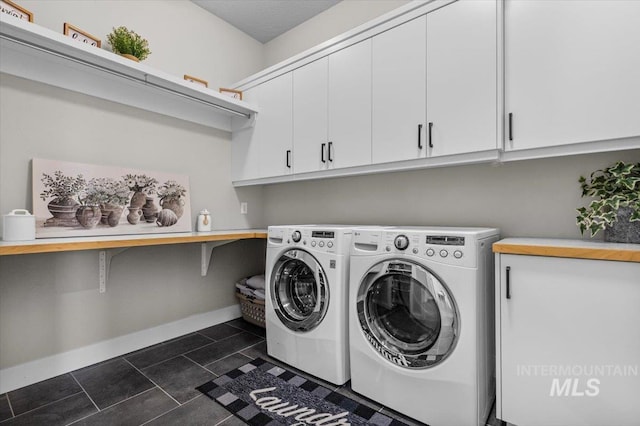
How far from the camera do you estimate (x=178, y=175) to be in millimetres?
2582

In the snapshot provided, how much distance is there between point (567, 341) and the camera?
4.05 ft

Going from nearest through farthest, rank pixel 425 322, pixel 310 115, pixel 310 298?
pixel 425 322 → pixel 310 298 → pixel 310 115

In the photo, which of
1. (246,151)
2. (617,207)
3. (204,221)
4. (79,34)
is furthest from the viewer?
(246,151)

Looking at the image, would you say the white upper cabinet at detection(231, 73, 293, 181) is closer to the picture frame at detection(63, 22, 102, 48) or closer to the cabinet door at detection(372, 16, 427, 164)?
the cabinet door at detection(372, 16, 427, 164)

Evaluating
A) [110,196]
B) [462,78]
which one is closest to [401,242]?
[462,78]

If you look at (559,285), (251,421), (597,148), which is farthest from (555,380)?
(251,421)

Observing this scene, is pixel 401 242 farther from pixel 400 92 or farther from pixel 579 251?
pixel 400 92

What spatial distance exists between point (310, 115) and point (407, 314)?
1.64 metres

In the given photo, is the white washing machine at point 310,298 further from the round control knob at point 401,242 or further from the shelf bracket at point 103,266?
the shelf bracket at point 103,266

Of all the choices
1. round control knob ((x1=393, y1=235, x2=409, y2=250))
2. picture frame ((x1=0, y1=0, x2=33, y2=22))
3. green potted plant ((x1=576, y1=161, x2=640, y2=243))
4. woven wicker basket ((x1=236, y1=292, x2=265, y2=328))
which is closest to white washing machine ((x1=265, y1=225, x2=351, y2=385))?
round control knob ((x1=393, y1=235, x2=409, y2=250))

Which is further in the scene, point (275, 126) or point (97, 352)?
point (275, 126)

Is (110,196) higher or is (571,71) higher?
(571,71)

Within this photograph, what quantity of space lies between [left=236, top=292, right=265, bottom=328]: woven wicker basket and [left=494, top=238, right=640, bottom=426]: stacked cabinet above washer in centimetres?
186

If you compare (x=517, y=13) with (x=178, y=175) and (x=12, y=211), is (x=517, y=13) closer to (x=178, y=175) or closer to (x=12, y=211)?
(x=178, y=175)
